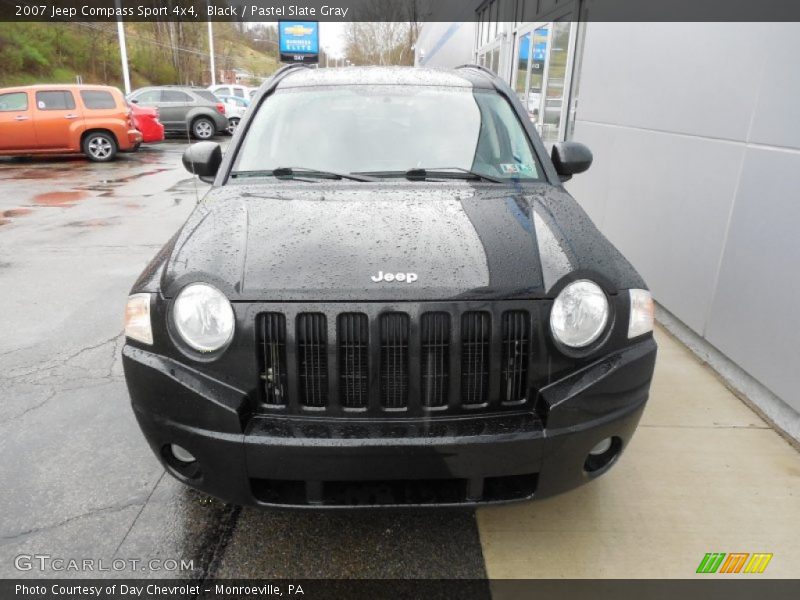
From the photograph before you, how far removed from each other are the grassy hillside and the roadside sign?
1068 cm

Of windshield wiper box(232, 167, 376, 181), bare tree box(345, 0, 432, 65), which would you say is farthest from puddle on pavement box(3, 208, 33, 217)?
bare tree box(345, 0, 432, 65)

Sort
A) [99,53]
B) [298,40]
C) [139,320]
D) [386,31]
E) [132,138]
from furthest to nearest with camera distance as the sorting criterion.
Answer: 1. [386,31]
2. [298,40]
3. [99,53]
4. [132,138]
5. [139,320]

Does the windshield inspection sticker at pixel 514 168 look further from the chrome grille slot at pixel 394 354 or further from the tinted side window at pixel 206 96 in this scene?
the tinted side window at pixel 206 96

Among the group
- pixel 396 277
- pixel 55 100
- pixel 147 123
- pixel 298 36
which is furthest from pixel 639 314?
pixel 298 36

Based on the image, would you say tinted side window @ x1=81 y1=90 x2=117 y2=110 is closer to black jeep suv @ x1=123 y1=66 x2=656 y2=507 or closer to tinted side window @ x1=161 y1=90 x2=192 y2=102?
tinted side window @ x1=161 y1=90 x2=192 y2=102

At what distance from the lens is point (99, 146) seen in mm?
15117

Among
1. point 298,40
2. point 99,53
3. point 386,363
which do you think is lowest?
point 386,363

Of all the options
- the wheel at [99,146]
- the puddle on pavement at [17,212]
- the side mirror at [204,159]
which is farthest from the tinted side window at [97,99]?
the side mirror at [204,159]

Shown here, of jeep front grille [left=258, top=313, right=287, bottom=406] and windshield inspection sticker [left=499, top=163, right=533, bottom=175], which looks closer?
jeep front grille [left=258, top=313, right=287, bottom=406]

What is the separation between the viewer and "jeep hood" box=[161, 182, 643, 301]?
2049 millimetres

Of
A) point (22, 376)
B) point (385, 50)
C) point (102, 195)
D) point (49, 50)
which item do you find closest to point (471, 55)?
point (102, 195)

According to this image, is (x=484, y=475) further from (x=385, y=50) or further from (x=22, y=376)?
(x=385, y=50)
